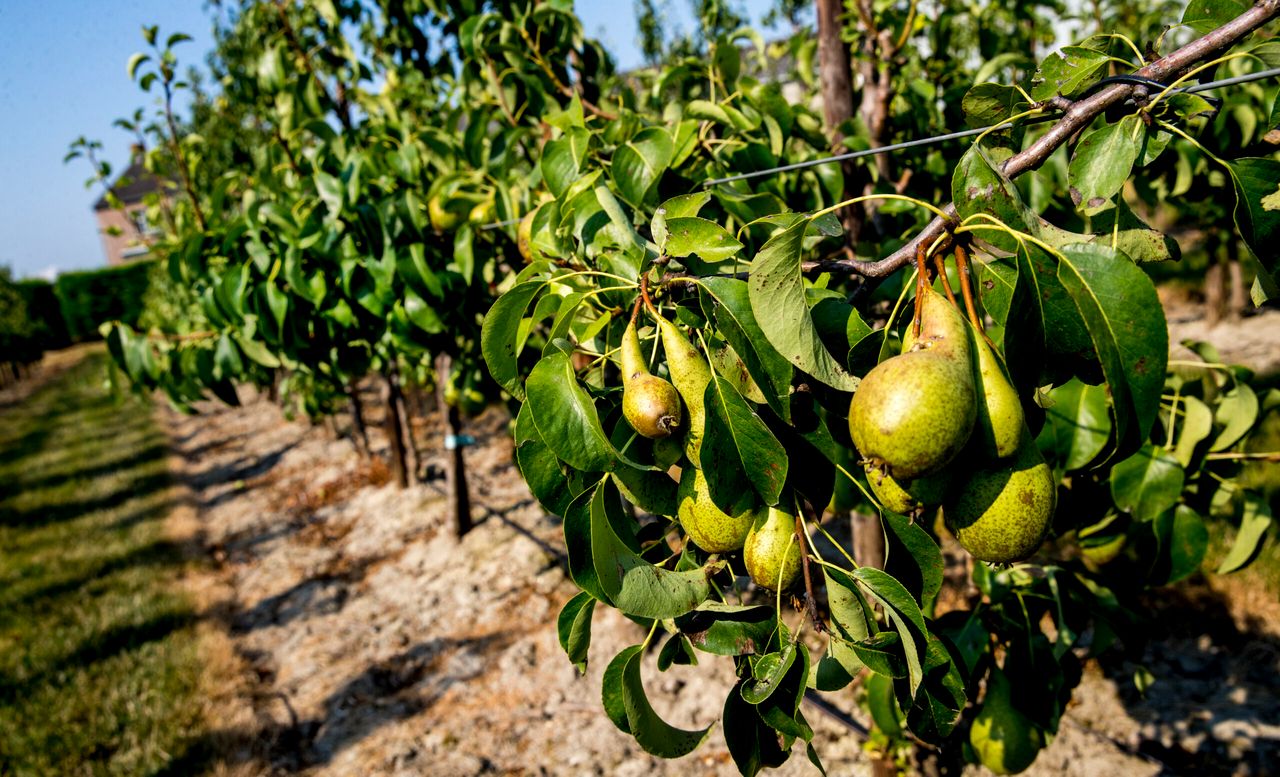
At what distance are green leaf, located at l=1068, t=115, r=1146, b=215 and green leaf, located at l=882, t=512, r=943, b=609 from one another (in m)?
0.44

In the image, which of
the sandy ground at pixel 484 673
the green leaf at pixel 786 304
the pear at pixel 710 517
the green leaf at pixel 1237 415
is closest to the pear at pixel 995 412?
the green leaf at pixel 786 304

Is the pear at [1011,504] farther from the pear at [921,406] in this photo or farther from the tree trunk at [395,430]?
the tree trunk at [395,430]

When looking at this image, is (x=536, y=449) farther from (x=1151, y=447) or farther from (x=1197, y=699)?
(x=1197, y=699)

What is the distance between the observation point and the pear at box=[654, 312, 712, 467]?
2.91ft

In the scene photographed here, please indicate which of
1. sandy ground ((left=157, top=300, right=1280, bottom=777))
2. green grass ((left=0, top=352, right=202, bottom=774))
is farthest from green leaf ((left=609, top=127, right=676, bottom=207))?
green grass ((left=0, top=352, right=202, bottom=774))

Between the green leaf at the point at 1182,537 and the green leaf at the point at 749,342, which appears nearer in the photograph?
the green leaf at the point at 749,342

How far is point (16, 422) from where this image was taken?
16.0 meters

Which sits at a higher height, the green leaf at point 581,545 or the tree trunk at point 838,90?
the tree trunk at point 838,90

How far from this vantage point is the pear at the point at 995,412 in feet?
2.46

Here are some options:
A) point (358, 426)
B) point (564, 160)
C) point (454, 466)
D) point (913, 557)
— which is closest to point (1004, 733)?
point (913, 557)

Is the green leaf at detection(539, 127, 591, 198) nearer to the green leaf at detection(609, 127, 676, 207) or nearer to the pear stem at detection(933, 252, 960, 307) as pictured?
the green leaf at detection(609, 127, 676, 207)

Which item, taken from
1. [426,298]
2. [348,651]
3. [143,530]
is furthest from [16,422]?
[426,298]

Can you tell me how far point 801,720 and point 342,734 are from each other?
141 inches

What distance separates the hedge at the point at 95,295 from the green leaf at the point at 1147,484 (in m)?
34.1
